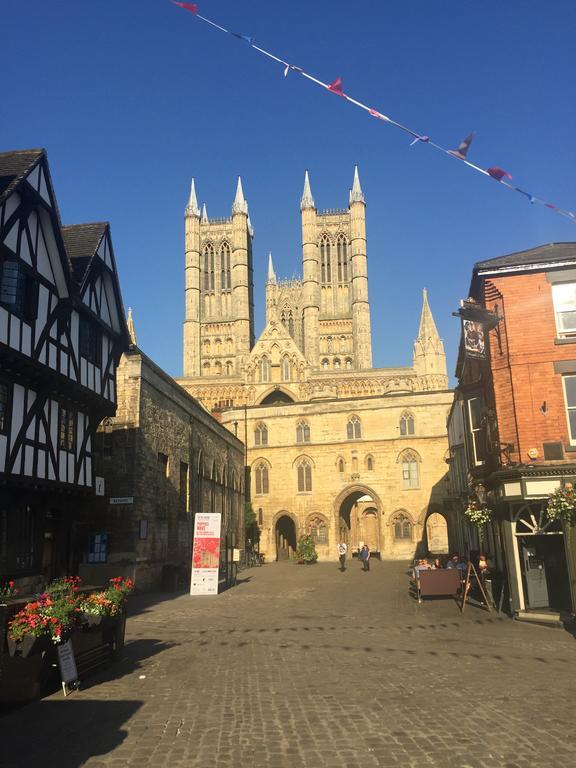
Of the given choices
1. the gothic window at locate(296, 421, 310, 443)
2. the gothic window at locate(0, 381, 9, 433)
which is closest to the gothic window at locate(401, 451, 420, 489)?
the gothic window at locate(296, 421, 310, 443)

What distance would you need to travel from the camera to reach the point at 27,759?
18.9ft

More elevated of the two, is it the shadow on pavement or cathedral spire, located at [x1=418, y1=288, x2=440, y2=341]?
cathedral spire, located at [x1=418, y1=288, x2=440, y2=341]

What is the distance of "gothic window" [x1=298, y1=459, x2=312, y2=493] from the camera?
4412 centimetres

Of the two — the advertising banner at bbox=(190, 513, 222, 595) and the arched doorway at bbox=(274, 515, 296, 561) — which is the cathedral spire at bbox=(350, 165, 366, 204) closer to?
the arched doorway at bbox=(274, 515, 296, 561)

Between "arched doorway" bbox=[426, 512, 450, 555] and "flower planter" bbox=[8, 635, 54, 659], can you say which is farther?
"arched doorway" bbox=[426, 512, 450, 555]

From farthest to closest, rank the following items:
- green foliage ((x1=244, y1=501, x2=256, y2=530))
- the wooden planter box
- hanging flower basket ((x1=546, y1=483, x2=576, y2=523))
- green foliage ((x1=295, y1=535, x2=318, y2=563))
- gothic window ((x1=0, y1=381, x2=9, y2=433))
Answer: green foliage ((x1=244, y1=501, x2=256, y2=530)) → green foliage ((x1=295, y1=535, x2=318, y2=563)) → gothic window ((x1=0, y1=381, x2=9, y2=433)) → hanging flower basket ((x1=546, y1=483, x2=576, y2=523)) → the wooden planter box

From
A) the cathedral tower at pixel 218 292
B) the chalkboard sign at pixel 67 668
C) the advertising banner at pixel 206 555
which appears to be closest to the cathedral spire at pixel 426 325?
the cathedral tower at pixel 218 292

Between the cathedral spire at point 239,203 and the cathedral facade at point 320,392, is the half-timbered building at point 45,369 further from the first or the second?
the cathedral spire at point 239,203

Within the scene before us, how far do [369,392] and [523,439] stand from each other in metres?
59.8

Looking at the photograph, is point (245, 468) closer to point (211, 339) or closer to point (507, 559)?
point (507, 559)

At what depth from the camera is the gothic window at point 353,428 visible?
4408 centimetres

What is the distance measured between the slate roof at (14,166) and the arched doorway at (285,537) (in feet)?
110

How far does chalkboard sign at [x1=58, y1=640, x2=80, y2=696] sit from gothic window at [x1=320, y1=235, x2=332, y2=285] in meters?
89.8

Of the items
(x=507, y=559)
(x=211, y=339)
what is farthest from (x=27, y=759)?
(x=211, y=339)
